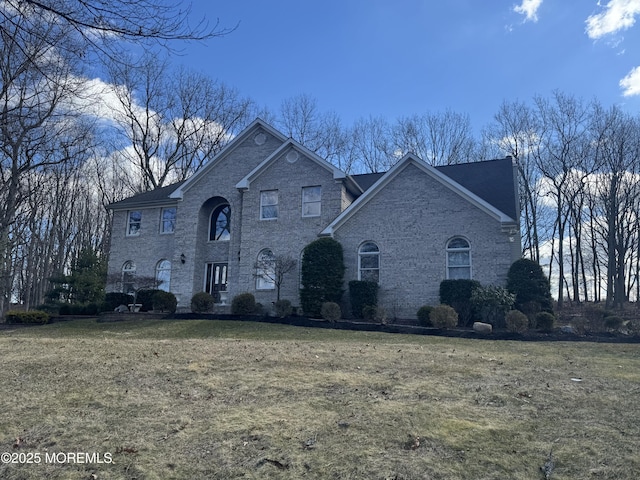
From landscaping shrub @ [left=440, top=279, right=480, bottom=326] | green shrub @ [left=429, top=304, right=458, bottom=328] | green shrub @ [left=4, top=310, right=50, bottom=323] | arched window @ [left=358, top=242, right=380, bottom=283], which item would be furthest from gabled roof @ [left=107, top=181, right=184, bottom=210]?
green shrub @ [left=429, top=304, right=458, bottom=328]

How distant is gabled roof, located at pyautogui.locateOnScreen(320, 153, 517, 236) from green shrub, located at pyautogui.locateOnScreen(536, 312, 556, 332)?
398 cm

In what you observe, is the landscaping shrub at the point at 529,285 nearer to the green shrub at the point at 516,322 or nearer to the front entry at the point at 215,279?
the green shrub at the point at 516,322

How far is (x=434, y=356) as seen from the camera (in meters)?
10.1

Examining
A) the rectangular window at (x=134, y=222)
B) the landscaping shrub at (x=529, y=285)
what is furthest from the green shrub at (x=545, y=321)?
the rectangular window at (x=134, y=222)

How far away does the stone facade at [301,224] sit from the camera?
18.8m

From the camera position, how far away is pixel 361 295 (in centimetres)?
1880

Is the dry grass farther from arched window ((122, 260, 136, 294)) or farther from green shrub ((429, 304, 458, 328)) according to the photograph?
arched window ((122, 260, 136, 294))

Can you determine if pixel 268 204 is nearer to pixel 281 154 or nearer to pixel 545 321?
pixel 281 154

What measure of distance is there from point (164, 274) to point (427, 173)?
46.8 ft

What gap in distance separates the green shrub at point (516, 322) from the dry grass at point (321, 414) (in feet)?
14.7

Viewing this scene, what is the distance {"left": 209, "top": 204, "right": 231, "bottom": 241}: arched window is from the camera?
80.4 ft

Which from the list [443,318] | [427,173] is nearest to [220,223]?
[427,173]

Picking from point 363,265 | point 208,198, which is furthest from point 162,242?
point 363,265

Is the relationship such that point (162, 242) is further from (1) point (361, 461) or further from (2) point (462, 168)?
(1) point (361, 461)
